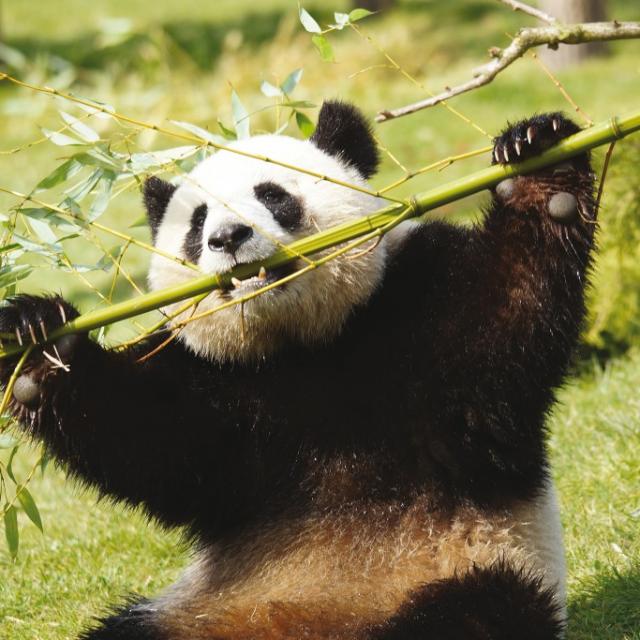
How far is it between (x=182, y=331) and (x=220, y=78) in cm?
1166

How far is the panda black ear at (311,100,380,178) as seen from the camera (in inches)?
154

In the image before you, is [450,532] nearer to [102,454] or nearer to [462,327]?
[462,327]

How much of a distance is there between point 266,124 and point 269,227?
28.8ft

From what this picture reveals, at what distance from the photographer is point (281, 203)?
366cm

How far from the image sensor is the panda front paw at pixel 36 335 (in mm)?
3346

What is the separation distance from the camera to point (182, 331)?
11.9 feet

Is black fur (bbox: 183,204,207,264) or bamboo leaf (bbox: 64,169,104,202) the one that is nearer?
bamboo leaf (bbox: 64,169,104,202)

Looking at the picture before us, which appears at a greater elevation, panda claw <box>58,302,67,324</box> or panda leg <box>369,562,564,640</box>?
panda claw <box>58,302,67,324</box>

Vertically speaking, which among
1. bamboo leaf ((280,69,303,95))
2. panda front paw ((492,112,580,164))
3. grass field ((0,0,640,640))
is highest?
panda front paw ((492,112,580,164))

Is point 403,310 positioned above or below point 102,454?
above

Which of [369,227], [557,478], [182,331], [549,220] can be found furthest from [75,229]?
[557,478]

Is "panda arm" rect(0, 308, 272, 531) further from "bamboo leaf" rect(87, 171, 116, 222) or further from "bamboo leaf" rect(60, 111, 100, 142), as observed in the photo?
"bamboo leaf" rect(60, 111, 100, 142)

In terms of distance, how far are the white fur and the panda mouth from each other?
0.02 metres

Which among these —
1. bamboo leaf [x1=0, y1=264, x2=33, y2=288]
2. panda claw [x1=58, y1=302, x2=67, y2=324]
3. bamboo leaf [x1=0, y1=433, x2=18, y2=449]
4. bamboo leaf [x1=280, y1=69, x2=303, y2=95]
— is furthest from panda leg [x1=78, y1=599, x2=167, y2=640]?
bamboo leaf [x1=280, y1=69, x2=303, y2=95]
